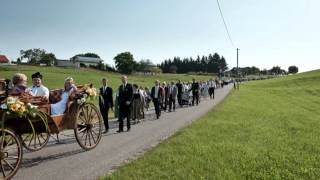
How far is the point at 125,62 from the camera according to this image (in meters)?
141

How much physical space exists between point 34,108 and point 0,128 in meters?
1.10

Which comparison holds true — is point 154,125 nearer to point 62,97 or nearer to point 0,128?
point 62,97

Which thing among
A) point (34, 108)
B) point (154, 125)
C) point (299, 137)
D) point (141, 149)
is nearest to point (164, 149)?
point (141, 149)

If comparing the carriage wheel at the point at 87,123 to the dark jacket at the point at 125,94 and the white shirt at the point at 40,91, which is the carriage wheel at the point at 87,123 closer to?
the white shirt at the point at 40,91

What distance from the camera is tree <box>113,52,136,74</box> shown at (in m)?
139

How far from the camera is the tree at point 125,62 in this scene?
5487 inches

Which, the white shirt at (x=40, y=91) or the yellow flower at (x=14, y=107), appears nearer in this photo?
the yellow flower at (x=14, y=107)

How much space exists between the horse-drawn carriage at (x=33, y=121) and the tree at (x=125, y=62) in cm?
12435

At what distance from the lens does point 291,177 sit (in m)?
9.71

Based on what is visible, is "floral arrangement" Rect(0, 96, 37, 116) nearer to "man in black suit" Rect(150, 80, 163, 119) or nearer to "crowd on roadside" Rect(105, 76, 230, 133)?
"crowd on roadside" Rect(105, 76, 230, 133)

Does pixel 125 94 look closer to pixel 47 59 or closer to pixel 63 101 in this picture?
pixel 63 101

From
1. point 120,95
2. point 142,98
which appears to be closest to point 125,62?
point 142,98

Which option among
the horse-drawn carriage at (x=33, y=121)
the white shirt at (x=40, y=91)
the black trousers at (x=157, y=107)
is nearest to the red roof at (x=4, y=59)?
the black trousers at (x=157, y=107)

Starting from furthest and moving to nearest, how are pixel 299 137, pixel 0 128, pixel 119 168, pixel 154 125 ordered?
1. pixel 154 125
2. pixel 299 137
3. pixel 119 168
4. pixel 0 128
